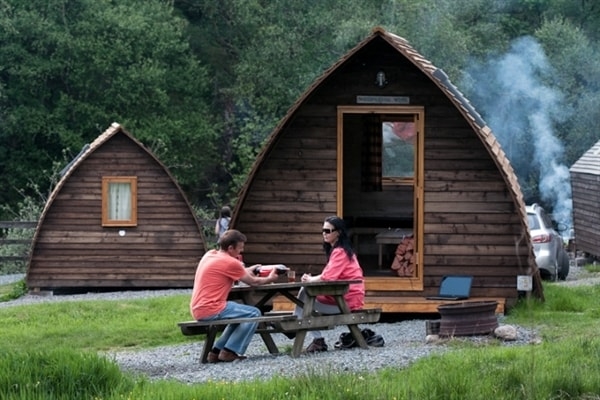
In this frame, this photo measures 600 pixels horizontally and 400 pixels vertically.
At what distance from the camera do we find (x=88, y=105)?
45.1 m

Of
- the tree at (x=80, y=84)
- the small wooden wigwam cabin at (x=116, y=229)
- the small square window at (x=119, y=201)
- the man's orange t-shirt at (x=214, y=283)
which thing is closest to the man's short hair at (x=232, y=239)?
the man's orange t-shirt at (x=214, y=283)

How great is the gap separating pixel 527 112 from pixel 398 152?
24.5 meters

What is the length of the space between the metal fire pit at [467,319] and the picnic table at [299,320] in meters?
Result: 0.85

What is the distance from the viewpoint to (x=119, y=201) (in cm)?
2594

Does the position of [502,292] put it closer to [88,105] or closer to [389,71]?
[389,71]

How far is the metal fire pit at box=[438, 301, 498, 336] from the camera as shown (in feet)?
47.5

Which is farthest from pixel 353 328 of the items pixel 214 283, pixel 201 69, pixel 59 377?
pixel 201 69

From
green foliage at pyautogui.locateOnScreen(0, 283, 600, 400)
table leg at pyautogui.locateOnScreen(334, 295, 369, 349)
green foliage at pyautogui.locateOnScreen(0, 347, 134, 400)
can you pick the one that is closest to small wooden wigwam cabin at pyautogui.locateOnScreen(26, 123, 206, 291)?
table leg at pyautogui.locateOnScreen(334, 295, 369, 349)

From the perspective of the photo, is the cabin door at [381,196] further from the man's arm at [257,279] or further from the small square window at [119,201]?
the small square window at [119,201]

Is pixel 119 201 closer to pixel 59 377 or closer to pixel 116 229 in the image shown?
pixel 116 229

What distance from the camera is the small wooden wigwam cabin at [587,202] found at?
101ft

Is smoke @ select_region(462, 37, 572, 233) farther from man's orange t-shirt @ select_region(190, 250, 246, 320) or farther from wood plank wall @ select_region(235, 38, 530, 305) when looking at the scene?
man's orange t-shirt @ select_region(190, 250, 246, 320)

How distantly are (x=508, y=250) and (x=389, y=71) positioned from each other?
8.79 ft

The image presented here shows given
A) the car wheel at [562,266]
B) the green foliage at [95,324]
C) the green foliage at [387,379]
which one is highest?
the car wheel at [562,266]
